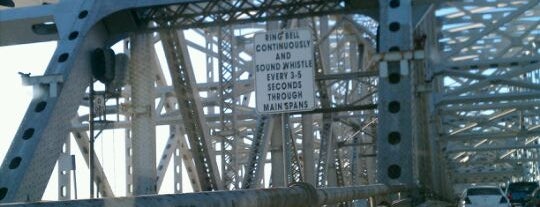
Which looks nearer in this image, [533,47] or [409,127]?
[409,127]

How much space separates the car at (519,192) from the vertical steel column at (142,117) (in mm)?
19950

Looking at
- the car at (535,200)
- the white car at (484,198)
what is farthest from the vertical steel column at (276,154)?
the car at (535,200)

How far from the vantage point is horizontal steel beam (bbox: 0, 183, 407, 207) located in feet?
18.1

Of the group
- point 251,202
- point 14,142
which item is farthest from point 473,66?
point 251,202

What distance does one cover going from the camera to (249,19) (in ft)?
74.0

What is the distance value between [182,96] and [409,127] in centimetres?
857

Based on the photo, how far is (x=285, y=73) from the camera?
945cm

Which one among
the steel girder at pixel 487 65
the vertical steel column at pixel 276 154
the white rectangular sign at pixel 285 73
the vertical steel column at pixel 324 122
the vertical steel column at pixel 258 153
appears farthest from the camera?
the steel girder at pixel 487 65

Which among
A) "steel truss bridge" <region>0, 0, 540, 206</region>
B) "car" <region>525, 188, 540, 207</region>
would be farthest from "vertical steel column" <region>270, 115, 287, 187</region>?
"car" <region>525, 188, 540, 207</region>

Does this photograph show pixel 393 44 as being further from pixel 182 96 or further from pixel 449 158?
pixel 449 158

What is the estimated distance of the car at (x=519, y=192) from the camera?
3853cm

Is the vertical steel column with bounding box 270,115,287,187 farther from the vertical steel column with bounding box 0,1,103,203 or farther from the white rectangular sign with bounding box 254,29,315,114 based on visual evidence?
the white rectangular sign with bounding box 254,29,315,114

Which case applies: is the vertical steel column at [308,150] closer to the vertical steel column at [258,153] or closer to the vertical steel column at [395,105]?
the vertical steel column at [258,153]

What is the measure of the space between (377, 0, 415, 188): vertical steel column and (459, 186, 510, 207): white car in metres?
9.58
